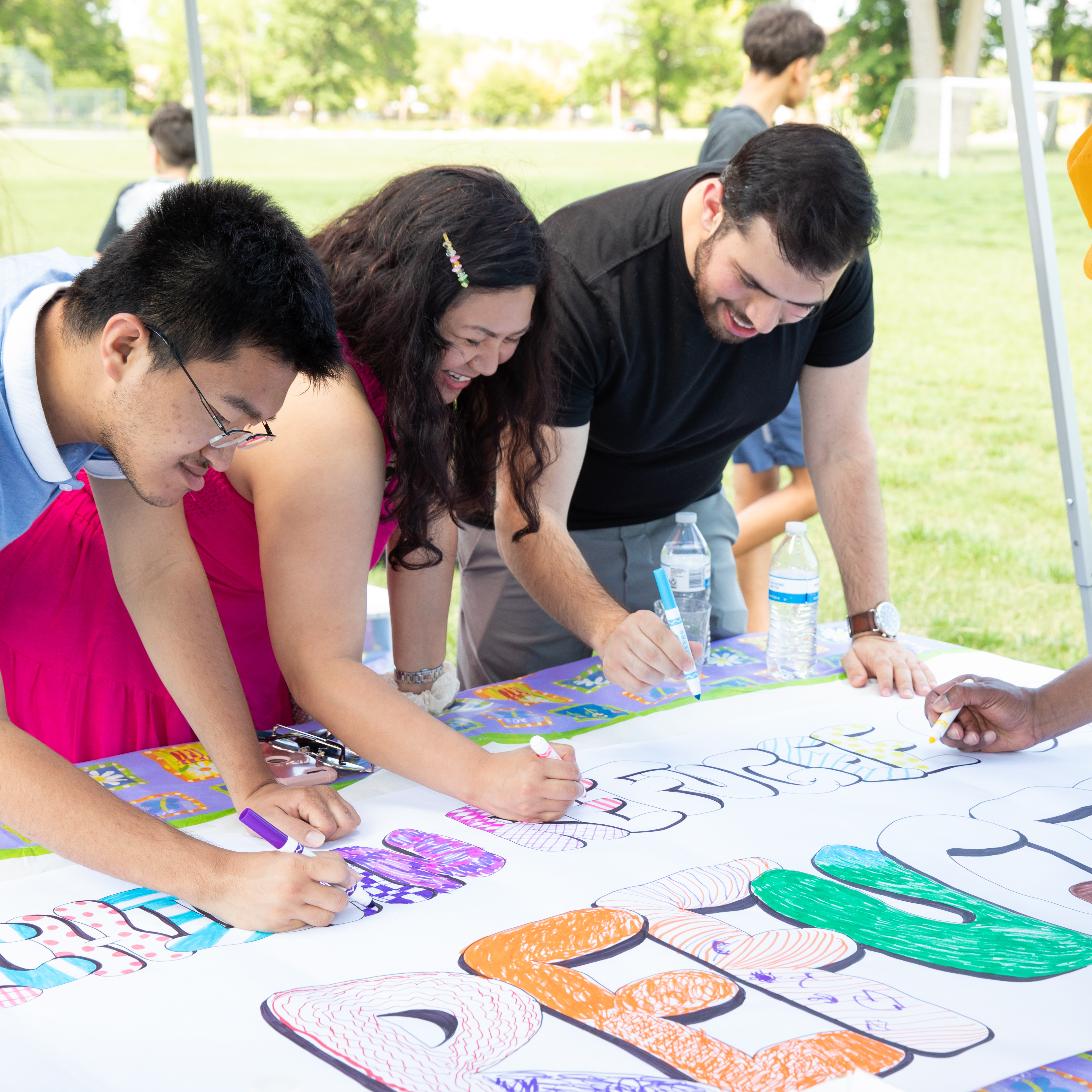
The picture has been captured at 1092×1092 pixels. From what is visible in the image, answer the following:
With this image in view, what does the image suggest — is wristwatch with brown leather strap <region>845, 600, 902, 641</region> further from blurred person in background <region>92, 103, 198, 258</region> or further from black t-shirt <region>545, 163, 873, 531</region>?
blurred person in background <region>92, 103, 198, 258</region>

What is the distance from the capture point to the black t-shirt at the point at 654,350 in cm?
184

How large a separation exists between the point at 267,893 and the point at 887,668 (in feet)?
3.61

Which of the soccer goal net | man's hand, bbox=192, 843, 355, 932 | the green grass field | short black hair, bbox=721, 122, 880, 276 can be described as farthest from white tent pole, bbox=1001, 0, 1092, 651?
the soccer goal net

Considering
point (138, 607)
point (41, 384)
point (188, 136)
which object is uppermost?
point (188, 136)

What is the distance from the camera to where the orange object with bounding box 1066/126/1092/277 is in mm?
1225

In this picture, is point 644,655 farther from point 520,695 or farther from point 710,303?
point 710,303

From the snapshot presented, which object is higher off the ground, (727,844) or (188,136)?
(188,136)

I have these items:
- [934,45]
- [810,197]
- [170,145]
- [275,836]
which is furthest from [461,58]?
[275,836]

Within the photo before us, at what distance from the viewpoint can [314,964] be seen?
40.9 inches

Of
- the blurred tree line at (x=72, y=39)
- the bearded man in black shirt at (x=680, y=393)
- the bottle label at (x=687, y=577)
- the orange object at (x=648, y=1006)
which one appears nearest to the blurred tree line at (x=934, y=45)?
the blurred tree line at (x=72, y=39)

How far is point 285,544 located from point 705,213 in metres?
0.90

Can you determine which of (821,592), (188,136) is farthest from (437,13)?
(821,592)

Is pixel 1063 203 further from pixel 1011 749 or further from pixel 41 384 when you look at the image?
pixel 41 384

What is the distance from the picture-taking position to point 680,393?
1932mm
